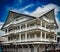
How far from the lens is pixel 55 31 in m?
2.83

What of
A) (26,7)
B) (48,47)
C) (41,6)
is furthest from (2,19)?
(48,47)

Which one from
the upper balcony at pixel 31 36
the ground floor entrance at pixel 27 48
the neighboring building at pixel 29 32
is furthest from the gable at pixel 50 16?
the ground floor entrance at pixel 27 48

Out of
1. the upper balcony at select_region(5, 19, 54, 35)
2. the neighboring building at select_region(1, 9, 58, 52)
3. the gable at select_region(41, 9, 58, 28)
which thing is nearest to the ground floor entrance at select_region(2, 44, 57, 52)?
the neighboring building at select_region(1, 9, 58, 52)

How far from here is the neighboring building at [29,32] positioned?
2756 mm

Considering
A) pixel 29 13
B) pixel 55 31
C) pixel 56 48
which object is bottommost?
pixel 56 48

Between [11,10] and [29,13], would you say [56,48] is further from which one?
[11,10]

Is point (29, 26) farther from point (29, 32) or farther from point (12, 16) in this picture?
point (12, 16)

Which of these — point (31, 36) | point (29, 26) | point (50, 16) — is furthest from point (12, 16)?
point (50, 16)

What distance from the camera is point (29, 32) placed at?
9.20 ft

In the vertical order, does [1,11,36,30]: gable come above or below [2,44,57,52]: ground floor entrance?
above

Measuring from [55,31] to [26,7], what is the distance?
495mm

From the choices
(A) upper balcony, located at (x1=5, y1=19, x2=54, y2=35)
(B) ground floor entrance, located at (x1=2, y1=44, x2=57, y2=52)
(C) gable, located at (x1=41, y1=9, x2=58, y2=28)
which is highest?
(C) gable, located at (x1=41, y1=9, x2=58, y2=28)

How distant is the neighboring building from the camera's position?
276 cm

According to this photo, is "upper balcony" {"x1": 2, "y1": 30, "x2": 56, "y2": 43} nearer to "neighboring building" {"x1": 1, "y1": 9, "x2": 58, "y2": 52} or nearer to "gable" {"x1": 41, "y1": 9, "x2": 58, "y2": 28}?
"neighboring building" {"x1": 1, "y1": 9, "x2": 58, "y2": 52}
